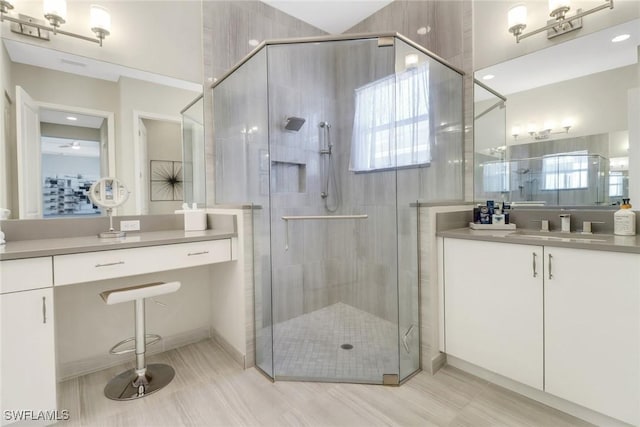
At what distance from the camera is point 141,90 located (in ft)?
7.09

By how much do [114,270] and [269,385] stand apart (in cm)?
110

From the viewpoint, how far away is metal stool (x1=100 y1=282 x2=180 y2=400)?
165 centimetres

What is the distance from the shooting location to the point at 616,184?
67.1 inches

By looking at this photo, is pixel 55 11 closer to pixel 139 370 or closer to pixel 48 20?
pixel 48 20

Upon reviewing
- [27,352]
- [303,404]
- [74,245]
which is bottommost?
[303,404]

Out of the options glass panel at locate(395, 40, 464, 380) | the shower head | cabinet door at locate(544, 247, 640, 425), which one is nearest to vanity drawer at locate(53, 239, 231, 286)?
the shower head

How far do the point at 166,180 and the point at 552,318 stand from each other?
8.43 ft

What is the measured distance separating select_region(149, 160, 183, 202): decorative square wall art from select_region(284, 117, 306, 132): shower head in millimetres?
889

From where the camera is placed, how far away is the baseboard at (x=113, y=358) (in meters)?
1.89

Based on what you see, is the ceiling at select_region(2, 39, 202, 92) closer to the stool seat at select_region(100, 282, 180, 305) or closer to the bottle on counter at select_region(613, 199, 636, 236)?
the stool seat at select_region(100, 282, 180, 305)

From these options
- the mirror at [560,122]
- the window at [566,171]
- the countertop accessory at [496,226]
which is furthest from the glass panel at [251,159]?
the window at [566,171]

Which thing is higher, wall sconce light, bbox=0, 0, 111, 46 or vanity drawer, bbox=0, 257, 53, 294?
wall sconce light, bbox=0, 0, 111, 46

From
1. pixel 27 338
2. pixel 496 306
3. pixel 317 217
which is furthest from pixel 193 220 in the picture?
pixel 496 306

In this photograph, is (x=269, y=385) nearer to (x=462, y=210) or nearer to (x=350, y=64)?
(x=462, y=210)
